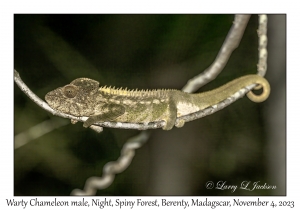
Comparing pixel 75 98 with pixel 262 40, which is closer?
pixel 75 98

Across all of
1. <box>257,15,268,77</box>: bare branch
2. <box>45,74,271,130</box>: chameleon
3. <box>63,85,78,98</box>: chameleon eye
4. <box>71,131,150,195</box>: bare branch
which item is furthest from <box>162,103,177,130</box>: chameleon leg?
<box>257,15,268,77</box>: bare branch

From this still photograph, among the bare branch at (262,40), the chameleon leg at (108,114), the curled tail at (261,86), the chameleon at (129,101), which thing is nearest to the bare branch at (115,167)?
the chameleon at (129,101)

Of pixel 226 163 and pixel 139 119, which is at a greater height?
pixel 139 119

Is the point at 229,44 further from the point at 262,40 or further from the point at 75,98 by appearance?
the point at 75,98

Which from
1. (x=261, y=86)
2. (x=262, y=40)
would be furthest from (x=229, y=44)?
(x=261, y=86)

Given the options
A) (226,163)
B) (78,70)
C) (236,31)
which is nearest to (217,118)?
(226,163)
